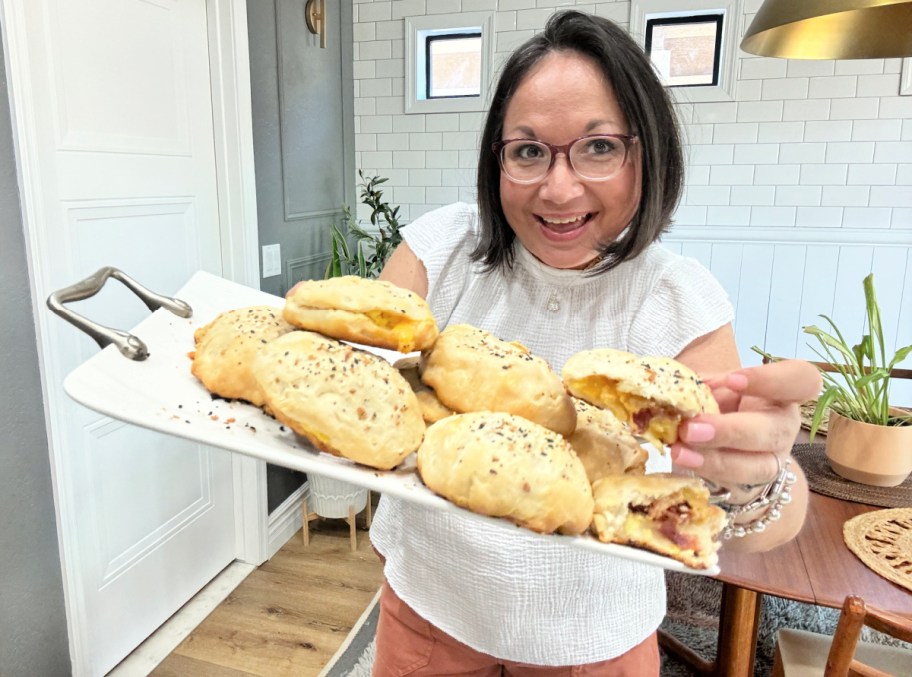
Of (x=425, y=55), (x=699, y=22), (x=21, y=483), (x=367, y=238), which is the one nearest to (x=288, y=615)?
(x=21, y=483)

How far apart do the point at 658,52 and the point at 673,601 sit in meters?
2.62

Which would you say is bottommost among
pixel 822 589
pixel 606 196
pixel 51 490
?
pixel 51 490

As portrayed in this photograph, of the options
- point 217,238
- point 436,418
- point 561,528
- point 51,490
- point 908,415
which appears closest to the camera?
point 561,528

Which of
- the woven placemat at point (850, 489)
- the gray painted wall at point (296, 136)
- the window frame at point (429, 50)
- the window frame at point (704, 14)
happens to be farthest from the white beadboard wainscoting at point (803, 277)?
the gray painted wall at point (296, 136)

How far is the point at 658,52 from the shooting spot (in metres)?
3.25

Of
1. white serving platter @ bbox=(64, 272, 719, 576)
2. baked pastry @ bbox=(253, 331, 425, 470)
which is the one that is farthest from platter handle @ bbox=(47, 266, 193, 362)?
baked pastry @ bbox=(253, 331, 425, 470)

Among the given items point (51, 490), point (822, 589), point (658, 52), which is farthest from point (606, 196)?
point (658, 52)

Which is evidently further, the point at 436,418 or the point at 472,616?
the point at 472,616

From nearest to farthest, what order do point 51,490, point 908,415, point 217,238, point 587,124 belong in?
point 587,124, point 908,415, point 51,490, point 217,238

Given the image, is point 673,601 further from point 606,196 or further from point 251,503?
point 606,196

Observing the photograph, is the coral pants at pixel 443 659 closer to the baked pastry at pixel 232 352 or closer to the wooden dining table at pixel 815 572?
the wooden dining table at pixel 815 572

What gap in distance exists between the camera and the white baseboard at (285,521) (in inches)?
113

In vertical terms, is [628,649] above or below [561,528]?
below

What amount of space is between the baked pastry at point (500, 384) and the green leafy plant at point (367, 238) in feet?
7.26
